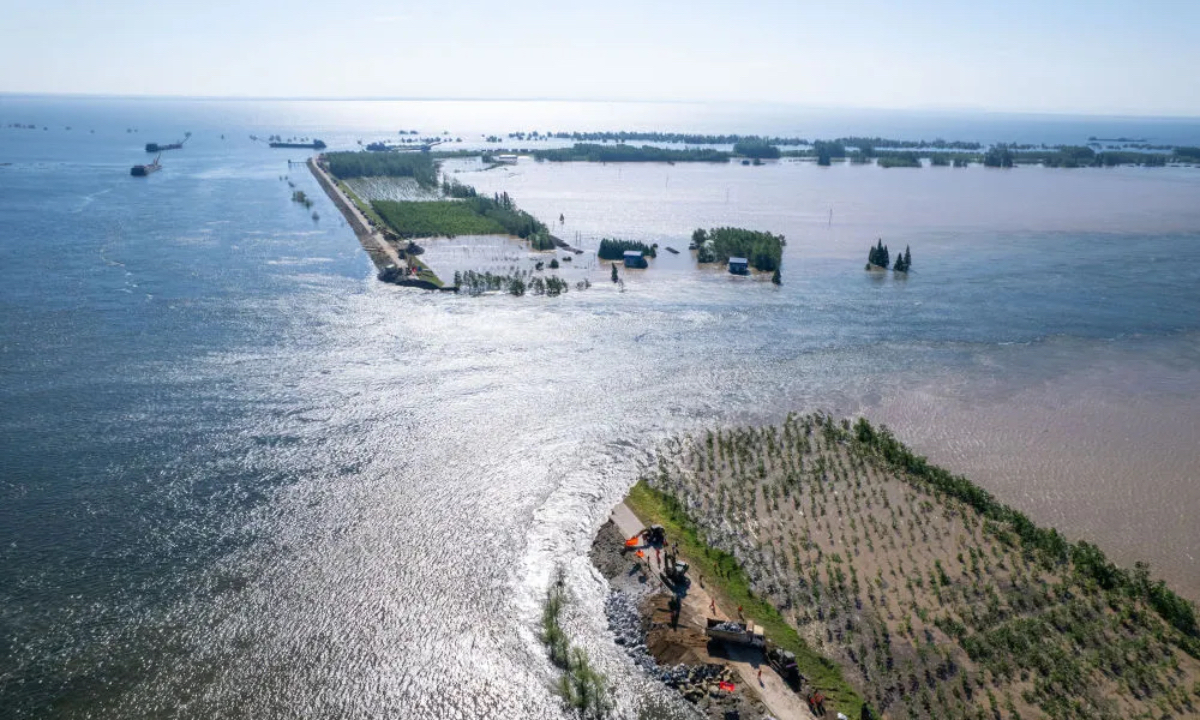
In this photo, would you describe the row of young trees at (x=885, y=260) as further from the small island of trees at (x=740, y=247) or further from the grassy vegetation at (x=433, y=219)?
the grassy vegetation at (x=433, y=219)

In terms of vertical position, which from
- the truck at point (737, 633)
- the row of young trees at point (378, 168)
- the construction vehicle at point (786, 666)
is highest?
the row of young trees at point (378, 168)

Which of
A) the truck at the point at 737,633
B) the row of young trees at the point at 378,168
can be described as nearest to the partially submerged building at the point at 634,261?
the truck at the point at 737,633

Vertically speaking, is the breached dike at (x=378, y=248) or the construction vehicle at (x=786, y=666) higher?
the breached dike at (x=378, y=248)

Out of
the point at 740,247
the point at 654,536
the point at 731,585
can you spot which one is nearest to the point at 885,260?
the point at 740,247

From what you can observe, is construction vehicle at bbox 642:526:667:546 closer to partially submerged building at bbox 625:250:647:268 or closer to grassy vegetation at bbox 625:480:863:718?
grassy vegetation at bbox 625:480:863:718

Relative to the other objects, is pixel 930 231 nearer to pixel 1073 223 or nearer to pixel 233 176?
pixel 1073 223

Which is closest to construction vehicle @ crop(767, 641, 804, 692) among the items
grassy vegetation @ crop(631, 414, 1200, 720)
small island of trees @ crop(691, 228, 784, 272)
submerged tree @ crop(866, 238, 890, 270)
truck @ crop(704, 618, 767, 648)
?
truck @ crop(704, 618, 767, 648)

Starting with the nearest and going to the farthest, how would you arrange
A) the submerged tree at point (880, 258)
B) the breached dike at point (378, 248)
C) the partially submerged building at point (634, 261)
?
the breached dike at point (378, 248)
the partially submerged building at point (634, 261)
the submerged tree at point (880, 258)

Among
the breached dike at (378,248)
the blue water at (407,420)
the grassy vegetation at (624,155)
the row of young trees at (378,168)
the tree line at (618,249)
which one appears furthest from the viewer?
the grassy vegetation at (624,155)
